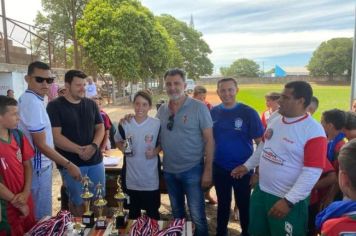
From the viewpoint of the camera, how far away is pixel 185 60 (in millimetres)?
53906

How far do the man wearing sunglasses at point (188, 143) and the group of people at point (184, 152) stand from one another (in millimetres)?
11

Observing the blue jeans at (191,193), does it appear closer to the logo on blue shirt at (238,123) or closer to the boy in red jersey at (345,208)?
the logo on blue shirt at (238,123)

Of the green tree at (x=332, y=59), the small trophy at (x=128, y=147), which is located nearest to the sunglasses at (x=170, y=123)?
the small trophy at (x=128, y=147)

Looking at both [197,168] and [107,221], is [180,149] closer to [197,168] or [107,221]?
[197,168]

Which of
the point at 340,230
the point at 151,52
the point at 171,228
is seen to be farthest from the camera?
the point at 151,52

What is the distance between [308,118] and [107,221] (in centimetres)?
194

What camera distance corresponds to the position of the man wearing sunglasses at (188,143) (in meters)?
3.60

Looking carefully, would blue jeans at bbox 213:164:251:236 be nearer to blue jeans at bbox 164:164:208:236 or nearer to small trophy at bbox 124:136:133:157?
blue jeans at bbox 164:164:208:236

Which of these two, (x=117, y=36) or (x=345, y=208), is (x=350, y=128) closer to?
(x=345, y=208)

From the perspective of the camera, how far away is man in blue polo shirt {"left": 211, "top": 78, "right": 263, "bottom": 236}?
383cm

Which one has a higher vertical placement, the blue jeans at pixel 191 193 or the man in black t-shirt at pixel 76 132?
the man in black t-shirt at pixel 76 132

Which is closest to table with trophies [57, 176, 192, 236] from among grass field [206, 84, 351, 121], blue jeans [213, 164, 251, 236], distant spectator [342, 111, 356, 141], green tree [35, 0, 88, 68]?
blue jeans [213, 164, 251, 236]

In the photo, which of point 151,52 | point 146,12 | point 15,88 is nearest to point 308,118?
point 15,88

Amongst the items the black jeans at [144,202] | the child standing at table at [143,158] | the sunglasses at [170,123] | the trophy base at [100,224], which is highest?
the sunglasses at [170,123]
